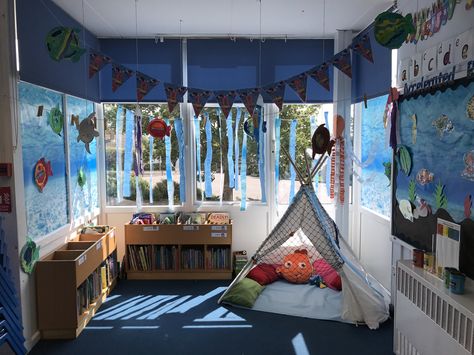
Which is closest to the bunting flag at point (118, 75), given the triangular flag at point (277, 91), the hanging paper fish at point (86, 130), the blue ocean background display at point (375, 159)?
the hanging paper fish at point (86, 130)

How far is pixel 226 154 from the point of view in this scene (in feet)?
16.8

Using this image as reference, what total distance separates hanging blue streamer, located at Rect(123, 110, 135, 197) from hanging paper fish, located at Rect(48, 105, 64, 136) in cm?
117

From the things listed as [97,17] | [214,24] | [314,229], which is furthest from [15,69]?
[314,229]

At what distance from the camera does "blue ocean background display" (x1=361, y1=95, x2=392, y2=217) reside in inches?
163

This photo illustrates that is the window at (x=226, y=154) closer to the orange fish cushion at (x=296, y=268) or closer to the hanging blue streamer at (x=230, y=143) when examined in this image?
the hanging blue streamer at (x=230, y=143)

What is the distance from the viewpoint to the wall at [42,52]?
3.20 m

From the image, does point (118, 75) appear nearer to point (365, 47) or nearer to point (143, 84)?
point (143, 84)

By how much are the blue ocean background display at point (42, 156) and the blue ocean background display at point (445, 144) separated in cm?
307

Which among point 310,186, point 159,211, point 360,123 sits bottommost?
point 159,211

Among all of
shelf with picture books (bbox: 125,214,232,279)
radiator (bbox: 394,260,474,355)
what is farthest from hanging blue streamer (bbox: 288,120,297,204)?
radiator (bbox: 394,260,474,355)

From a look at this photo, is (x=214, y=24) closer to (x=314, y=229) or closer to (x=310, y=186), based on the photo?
(x=310, y=186)

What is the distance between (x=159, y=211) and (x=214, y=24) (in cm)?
240

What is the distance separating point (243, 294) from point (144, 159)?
219cm

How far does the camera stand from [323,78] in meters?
3.61
